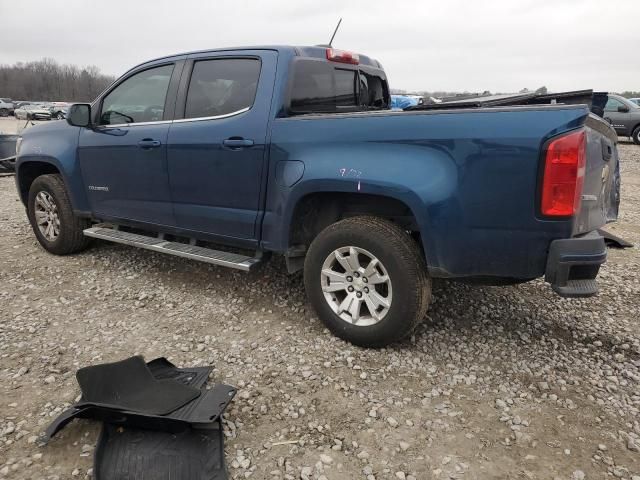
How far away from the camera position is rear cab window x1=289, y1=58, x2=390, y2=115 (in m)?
3.59

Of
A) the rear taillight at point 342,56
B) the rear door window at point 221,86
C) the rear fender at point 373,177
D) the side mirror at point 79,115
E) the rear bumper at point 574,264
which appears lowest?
the rear bumper at point 574,264

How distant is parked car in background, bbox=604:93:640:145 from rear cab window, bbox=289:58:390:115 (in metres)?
14.3

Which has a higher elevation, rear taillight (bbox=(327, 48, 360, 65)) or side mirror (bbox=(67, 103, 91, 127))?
rear taillight (bbox=(327, 48, 360, 65))

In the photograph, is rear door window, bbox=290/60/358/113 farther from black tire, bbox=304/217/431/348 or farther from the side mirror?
the side mirror

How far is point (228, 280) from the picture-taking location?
4449 millimetres

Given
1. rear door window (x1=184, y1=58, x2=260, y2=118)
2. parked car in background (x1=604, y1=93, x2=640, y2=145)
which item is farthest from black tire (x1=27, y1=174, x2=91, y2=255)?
parked car in background (x1=604, y1=93, x2=640, y2=145)

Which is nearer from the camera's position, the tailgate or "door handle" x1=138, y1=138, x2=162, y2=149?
the tailgate

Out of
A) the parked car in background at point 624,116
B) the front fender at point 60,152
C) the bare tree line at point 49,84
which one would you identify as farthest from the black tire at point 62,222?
the bare tree line at point 49,84

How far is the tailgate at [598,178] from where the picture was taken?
2.61 metres

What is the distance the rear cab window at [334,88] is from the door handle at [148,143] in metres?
1.22

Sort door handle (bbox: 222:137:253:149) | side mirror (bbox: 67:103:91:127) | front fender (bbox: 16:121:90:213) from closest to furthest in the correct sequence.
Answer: door handle (bbox: 222:137:253:149) → side mirror (bbox: 67:103:91:127) → front fender (bbox: 16:121:90:213)

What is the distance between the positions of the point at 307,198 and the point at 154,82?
193 cm

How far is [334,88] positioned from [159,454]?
2.89 metres

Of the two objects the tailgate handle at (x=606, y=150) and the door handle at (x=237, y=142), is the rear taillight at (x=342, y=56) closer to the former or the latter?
the door handle at (x=237, y=142)
